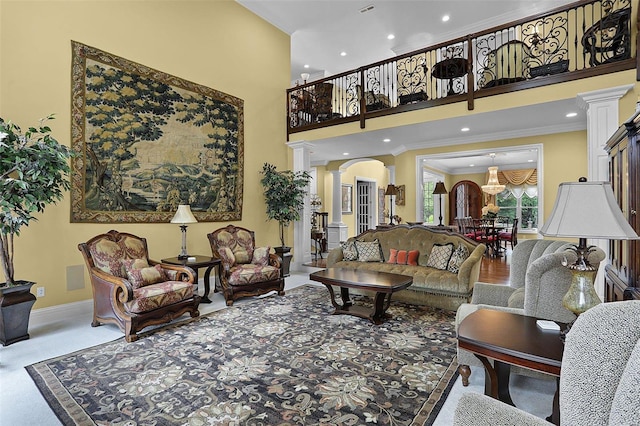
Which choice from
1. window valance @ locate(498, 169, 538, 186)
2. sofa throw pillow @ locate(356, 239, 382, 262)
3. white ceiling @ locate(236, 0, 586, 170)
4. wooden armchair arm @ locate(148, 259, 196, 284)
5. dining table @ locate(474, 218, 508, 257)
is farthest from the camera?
window valance @ locate(498, 169, 538, 186)

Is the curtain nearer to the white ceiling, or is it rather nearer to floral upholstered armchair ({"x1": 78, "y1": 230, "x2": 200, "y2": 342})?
the white ceiling

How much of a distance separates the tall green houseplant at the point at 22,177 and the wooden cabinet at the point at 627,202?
5.17 meters

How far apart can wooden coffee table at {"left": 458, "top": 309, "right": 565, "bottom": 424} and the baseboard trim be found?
4483mm

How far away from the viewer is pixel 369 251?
525cm

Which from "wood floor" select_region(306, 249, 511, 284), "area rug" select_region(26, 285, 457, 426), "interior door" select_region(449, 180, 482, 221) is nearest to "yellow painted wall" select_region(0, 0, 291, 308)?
"area rug" select_region(26, 285, 457, 426)

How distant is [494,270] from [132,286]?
672cm

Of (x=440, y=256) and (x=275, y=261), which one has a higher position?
(x=440, y=256)

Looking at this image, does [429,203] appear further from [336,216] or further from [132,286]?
[132,286]

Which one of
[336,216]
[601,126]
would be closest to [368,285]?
[601,126]

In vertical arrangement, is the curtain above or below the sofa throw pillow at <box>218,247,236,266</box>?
above

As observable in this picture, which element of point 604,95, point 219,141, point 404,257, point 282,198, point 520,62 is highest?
point 520,62

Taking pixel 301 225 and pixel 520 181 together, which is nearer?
pixel 301 225

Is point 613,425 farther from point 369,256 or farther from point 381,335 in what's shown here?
point 369,256

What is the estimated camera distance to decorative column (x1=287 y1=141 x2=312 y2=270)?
723 centimetres
